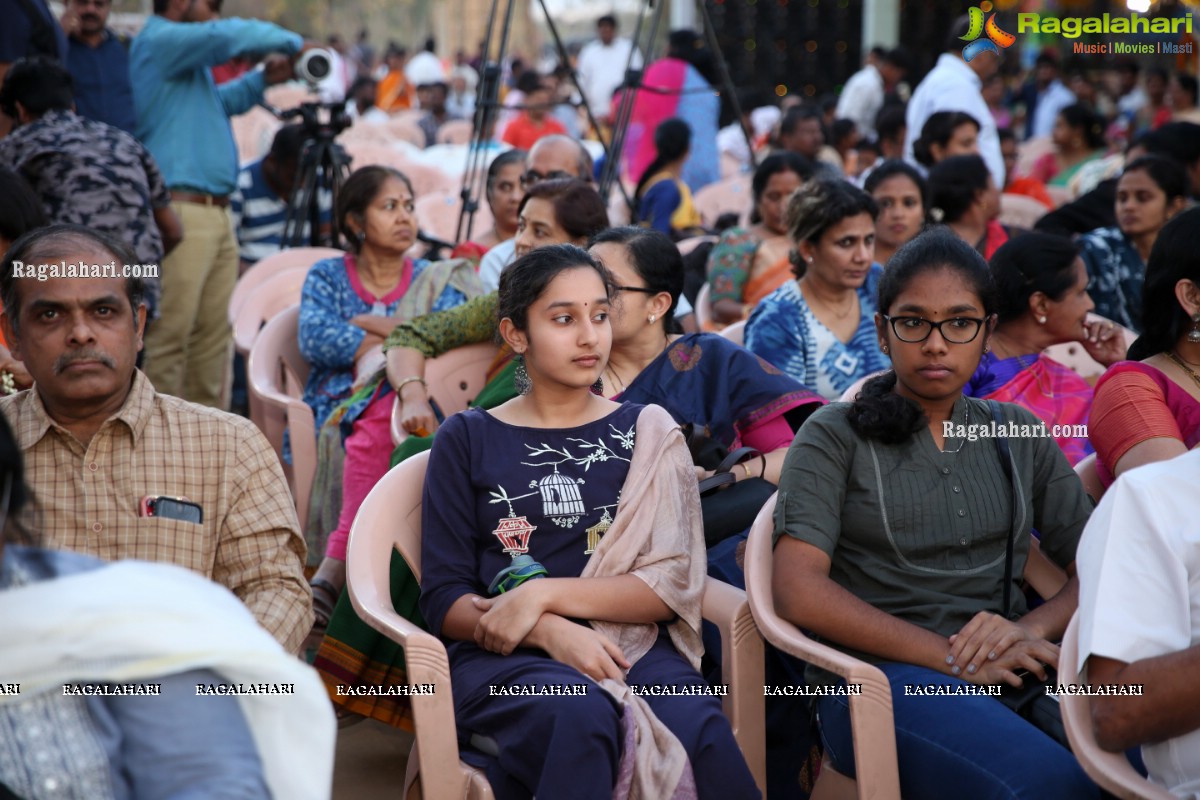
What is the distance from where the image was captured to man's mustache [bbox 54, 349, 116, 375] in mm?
2119

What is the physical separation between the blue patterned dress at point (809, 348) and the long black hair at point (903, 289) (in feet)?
3.64

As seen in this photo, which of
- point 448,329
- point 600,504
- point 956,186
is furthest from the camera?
point 956,186

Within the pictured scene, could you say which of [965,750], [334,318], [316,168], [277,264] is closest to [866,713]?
[965,750]

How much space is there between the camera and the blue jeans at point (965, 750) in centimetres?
201

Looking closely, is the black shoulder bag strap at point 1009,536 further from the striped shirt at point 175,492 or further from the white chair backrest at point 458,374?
the white chair backrest at point 458,374

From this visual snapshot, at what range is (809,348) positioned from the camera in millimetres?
3699

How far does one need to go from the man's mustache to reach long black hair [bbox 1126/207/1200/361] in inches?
77.7

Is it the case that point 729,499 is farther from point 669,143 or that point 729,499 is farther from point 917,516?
point 669,143

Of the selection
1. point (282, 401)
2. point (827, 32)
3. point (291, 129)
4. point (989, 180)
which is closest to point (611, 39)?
point (827, 32)

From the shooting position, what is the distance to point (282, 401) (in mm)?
3936

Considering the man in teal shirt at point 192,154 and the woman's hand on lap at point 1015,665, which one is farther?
the man in teal shirt at point 192,154

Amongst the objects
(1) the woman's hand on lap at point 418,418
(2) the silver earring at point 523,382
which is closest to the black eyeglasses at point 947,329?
(2) the silver earring at point 523,382

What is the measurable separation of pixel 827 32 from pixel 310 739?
15.5 m

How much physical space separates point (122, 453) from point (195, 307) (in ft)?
11.5
